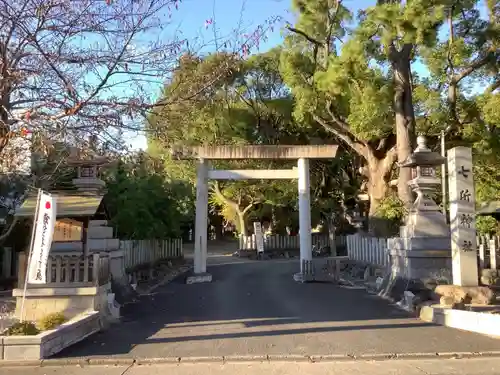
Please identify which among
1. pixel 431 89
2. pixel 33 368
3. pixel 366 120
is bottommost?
pixel 33 368

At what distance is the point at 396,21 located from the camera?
58.5 feet

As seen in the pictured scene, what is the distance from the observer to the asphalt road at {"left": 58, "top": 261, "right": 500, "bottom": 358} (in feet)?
28.2

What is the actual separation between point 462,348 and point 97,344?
598 cm

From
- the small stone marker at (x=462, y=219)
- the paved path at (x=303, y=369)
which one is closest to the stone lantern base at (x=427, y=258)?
the small stone marker at (x=462, y=219)

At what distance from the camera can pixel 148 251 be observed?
2236 centimetres

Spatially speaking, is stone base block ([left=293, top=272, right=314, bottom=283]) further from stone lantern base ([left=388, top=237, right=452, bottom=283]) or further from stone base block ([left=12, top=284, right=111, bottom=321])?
stone base block ([left=12, top=284, right=111, bottom=321])

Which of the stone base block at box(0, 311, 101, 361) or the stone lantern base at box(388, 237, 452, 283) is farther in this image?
the stone lantern base at box(388, 237, 452, 283)

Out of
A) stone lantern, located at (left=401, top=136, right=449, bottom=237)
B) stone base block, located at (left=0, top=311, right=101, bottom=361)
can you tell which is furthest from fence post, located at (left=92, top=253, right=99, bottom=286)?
stone lantern, located at (left=401, top=136, right=449, bottom=237)

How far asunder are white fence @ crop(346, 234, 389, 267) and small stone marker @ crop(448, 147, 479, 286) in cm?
444

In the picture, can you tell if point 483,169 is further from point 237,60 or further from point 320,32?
point 237,60

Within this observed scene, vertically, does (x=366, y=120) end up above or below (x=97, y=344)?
above

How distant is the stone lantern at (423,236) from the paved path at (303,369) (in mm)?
5758

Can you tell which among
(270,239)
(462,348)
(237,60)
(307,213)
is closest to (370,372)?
(462,348)

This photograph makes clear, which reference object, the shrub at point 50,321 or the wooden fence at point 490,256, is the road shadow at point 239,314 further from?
the wooden fence at point 490,256
